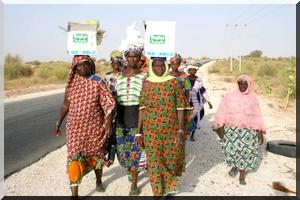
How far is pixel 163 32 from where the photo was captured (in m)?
4.36

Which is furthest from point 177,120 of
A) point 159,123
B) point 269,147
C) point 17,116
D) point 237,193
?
point 17,116

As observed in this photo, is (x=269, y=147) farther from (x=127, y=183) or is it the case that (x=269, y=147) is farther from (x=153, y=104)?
(x=153, y=104)

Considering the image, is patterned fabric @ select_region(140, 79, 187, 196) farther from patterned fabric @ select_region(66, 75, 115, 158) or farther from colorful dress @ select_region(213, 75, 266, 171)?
colorful dress @ select_region(213, 75, 266, 171)

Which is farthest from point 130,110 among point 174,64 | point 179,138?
point 174,64

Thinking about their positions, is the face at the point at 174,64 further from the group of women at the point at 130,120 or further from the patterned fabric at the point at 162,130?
the patterned fabric at the point at 162,130

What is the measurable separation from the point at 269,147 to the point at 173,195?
321 centimetres

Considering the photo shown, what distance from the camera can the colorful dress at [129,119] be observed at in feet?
16.2

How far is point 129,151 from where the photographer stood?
502cm

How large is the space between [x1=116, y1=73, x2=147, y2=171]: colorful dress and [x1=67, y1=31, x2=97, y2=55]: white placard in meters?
0.54

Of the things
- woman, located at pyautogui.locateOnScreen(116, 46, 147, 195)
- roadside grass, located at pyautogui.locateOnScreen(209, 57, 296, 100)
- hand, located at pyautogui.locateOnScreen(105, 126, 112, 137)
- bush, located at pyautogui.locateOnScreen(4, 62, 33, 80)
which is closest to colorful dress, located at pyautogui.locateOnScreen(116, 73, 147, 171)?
woman, located at pyautogui.locateOnScreen(116, 46, 147, 195)

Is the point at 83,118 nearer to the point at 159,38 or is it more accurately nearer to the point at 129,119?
the point at 129,119

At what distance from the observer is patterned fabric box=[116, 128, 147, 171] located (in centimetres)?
499

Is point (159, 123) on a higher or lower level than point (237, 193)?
higher

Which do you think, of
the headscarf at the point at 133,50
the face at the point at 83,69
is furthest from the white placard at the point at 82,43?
the headscarf at the point at 133,50
